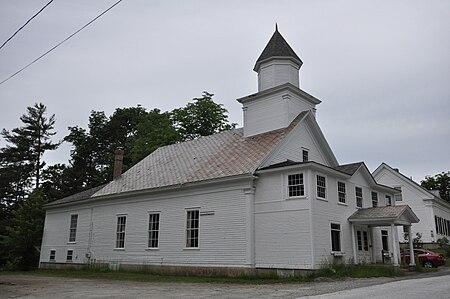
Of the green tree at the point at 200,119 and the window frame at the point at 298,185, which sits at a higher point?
the green tree at the point at 200,119

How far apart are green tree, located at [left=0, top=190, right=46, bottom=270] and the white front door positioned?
81.5 ft

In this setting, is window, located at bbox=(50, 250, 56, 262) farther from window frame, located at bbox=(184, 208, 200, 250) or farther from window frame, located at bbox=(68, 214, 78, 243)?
window frame, located at bbox=(184, 208, 200, 250)

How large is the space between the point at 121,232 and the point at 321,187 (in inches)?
517

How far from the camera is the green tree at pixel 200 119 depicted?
134 ft

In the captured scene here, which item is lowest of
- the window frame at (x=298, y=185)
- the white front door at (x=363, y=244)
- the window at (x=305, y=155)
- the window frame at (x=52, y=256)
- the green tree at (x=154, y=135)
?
the window frame at (x=52, y=256)

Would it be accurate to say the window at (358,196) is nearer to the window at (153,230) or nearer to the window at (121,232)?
the window at (153,230)

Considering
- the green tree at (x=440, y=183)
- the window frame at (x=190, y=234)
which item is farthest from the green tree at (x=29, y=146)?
the green tree at (x=440, y=183)

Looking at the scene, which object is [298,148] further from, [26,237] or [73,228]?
[26,237]

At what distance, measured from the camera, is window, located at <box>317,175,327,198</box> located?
Answer: 782 inches

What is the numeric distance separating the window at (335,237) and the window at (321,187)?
61.8 inches

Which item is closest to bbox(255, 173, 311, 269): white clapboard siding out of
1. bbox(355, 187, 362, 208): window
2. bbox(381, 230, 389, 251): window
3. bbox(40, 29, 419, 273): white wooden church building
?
bbox(40, 29, 419, 273): white wooden church building

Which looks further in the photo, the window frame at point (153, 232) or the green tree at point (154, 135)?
the green tree at point (154, 135)

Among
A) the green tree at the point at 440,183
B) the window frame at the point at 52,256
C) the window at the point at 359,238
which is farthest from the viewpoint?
the green tree at the point at 440,183

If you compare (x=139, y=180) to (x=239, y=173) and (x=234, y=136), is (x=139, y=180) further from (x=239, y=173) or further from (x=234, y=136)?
(x=239, y=173)
